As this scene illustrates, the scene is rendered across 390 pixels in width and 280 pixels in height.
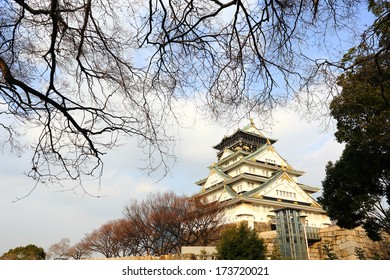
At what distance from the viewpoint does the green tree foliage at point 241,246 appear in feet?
34.0

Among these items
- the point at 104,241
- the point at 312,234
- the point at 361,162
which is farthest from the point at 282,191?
the point at 361,162

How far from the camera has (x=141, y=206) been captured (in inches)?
821

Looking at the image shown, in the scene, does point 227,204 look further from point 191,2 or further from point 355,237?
point 191,2

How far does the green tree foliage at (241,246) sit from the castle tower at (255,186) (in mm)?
11359

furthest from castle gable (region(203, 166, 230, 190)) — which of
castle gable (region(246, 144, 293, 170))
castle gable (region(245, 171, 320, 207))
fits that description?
castle gable (region(245, 171, 320, 207))

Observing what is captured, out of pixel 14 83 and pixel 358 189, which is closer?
pixel 14 83

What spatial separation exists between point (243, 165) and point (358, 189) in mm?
18068

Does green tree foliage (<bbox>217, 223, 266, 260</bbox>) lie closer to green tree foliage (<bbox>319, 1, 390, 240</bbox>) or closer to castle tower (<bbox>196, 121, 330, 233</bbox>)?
green tree foliage (<bbox>319, 1, 390, 240</bbox>)

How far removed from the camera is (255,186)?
90.6 ft

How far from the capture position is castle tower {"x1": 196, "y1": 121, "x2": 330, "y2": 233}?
23578mm

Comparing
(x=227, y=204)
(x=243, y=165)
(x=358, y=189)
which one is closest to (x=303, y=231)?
(x=358, y=189)

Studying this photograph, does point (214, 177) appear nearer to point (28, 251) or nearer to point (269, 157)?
point (269, 157)

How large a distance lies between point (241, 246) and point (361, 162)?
4548mm

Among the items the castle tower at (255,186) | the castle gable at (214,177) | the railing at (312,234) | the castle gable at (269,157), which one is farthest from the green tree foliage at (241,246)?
the castle gable at (269,157)
